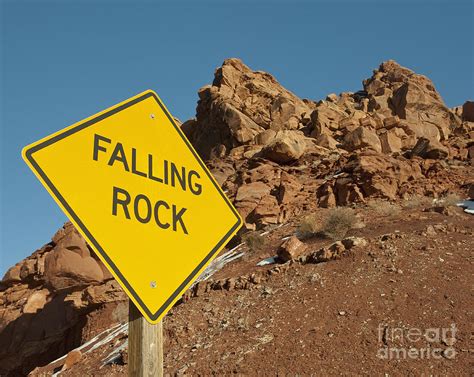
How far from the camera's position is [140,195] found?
7.19ft

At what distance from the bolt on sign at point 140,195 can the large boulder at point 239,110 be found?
99.8 feet

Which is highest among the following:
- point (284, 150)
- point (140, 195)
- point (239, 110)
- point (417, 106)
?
point (239, 110)

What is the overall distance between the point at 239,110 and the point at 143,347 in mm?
33990

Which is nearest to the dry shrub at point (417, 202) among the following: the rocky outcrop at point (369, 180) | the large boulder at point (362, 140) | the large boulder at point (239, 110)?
the rocky outcrop at point (369, 180)

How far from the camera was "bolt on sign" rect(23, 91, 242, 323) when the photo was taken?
195cm

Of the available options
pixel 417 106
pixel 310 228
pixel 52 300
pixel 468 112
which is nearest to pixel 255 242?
pixel 310 228

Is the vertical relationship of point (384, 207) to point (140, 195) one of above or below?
above

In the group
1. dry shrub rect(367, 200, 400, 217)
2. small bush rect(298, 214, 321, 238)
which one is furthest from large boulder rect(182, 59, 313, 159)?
small bush rect(298, 214, 321, 238)

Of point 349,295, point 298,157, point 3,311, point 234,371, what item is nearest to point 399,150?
point 298,157

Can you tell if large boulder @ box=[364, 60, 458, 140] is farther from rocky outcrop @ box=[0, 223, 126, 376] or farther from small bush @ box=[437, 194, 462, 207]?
rocky outcrop @ box=[0, 223, 126, 376]

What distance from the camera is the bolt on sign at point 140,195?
1.95 m

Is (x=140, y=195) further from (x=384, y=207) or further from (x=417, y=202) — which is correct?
(x=417, y=202)

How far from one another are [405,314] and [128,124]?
929 cm

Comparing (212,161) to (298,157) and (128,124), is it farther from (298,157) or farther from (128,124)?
(128,124)
